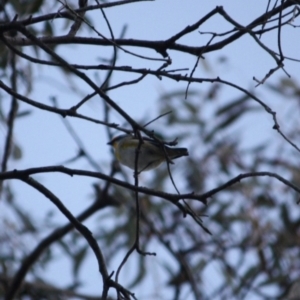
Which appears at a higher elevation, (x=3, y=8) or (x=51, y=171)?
(x=3, y=8)

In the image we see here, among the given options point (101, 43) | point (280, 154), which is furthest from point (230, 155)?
point (101, 43)

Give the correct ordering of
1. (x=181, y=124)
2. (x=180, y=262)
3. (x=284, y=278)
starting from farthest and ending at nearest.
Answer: (x=181, y=124), (x=284, y=278), (x=180, y=262)

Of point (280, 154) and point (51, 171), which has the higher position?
point (280, 154)

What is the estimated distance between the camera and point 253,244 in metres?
4.92

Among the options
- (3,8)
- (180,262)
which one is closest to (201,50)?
(3,8)

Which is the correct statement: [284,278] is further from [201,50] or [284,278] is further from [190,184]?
[201,50]

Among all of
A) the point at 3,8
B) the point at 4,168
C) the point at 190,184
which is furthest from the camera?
the point at 190,184

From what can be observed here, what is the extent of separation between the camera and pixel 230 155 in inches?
202

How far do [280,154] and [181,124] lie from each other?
695 millimetres

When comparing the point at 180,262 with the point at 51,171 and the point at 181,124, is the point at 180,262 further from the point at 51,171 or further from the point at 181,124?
the point at 51,171

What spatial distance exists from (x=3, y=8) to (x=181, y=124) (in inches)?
100

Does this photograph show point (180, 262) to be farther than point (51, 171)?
Yes

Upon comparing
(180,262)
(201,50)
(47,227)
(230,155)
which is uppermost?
(230,155)

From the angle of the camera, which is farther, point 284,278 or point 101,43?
point 284,278
